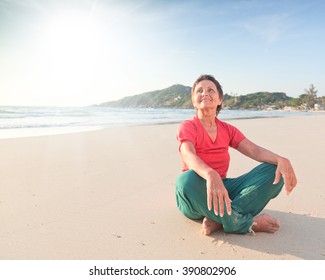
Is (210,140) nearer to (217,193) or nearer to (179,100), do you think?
(217,193)

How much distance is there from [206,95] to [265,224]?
1.08m

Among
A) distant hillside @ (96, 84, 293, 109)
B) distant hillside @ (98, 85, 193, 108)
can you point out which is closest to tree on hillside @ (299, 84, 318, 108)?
distant hillside @ (96, 84, 293, 109)

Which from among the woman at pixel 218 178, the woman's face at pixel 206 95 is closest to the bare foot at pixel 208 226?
the woman at pixel 218 178

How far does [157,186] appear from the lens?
3.87 metres

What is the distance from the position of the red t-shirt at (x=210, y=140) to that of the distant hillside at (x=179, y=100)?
2018 centimetres

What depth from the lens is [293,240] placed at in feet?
7.71

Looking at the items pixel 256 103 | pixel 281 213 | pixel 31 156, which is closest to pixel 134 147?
pixel 31 156

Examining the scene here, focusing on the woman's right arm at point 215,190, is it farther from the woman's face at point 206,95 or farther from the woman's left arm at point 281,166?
the woman's face at point 206,95

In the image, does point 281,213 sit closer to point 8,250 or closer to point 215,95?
point 215,95

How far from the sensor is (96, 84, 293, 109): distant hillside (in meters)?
46.8

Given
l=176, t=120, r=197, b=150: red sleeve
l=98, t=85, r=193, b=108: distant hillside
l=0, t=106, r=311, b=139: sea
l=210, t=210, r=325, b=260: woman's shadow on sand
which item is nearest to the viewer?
l=210, t=210, r=325, b=260: woman's shadow on sand

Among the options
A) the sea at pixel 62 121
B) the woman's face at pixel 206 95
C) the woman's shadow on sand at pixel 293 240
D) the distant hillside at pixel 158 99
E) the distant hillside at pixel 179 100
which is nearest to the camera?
the woman's shadow on sand at pixel 293 240

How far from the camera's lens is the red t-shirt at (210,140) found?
2.56m

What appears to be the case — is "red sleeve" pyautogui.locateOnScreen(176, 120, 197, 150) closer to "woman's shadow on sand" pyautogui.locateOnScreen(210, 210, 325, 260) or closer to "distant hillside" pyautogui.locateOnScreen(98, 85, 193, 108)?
"woman's shadow on sand" pyautogui.locateOnScreen(210, 210, 325, 260)
